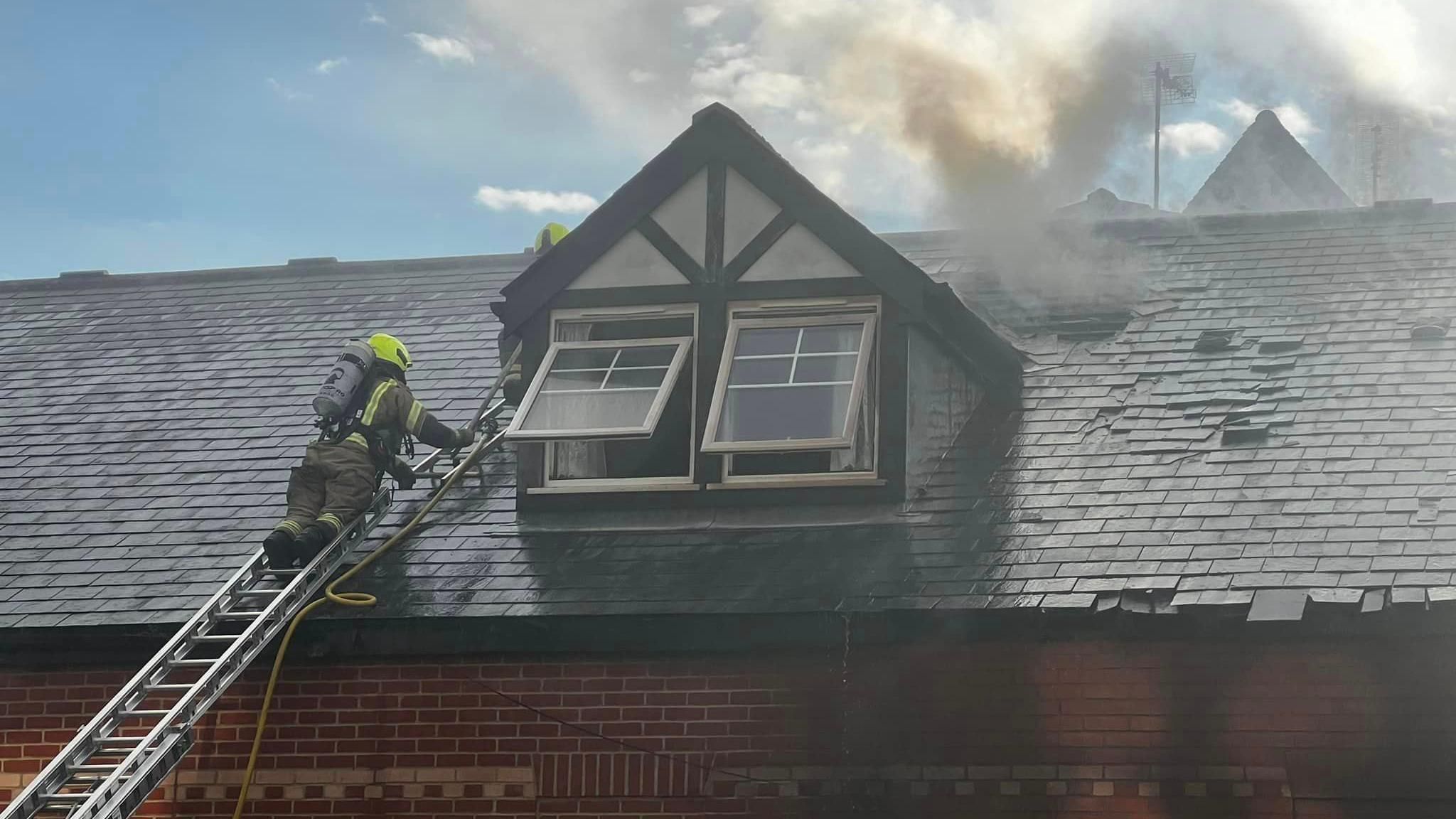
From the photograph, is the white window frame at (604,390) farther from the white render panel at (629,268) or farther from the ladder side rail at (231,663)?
the ladder side rail at (231,663)

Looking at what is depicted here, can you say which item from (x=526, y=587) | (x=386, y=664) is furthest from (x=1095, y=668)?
(x=386, y=664)

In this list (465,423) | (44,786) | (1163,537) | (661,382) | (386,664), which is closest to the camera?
(44,786)

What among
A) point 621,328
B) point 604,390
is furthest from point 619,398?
point 621,328

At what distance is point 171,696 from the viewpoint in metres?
8.72

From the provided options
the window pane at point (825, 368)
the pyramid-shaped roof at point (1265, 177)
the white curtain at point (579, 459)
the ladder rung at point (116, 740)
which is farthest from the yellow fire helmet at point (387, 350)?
the pyramid-shaped roof at point (1265, 177)

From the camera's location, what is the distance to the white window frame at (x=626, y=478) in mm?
9625

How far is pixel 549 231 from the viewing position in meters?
11.9

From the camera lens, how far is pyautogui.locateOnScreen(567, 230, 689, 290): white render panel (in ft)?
33.2

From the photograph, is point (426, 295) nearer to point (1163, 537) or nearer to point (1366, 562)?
point (1163, 537)

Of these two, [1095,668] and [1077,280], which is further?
[1077,280]

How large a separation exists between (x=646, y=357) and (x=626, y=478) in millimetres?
767

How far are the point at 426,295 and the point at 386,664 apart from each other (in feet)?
18.3

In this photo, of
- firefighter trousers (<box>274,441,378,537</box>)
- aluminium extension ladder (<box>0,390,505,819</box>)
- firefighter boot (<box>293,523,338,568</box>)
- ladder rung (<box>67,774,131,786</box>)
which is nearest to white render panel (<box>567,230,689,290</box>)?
firefighter trousers (<box>274,441,378,537</box>)

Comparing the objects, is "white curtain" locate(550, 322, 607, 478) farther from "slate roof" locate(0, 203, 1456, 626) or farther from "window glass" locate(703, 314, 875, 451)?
"window glass" locate(703, 314, 875, 451)
